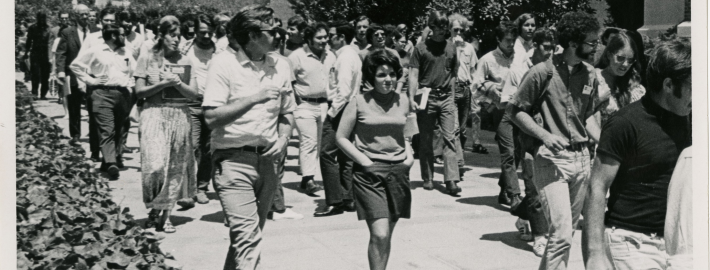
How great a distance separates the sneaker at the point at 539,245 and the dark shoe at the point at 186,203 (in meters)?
3.34

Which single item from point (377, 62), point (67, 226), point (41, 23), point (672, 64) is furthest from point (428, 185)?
point (41, 23)

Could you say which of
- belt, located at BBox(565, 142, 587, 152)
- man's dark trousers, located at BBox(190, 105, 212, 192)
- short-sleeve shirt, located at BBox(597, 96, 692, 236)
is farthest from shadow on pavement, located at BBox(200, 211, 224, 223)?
short-sleeve shirt, located at BBox(597, 96, 692, 236)

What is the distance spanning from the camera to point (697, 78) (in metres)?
3.73

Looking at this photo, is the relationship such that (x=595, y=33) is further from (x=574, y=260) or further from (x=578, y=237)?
(x=578, y=237)

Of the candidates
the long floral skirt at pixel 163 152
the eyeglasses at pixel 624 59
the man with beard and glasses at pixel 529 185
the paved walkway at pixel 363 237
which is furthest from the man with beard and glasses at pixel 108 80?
the eyeglasses at pixel 624 59

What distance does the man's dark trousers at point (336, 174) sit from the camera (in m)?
9.28

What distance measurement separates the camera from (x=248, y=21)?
5777mm

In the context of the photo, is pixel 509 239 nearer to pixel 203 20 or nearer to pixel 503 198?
pixel 503 198

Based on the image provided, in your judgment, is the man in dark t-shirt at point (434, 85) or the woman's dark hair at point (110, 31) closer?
the man in dark t-shirt at point (434, 85)

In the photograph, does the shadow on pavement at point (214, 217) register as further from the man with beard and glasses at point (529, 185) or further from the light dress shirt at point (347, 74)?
the man with beard and glasses at point (529, 185)

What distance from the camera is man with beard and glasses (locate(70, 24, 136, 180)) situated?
36.9ft

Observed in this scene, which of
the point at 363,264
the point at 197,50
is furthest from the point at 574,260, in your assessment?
the point at 197,50

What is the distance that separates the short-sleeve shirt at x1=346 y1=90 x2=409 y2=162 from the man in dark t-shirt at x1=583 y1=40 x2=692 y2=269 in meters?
2.01

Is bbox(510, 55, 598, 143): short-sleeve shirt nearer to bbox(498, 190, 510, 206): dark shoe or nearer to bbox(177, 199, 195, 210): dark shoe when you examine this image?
bbox(498, 190, 510, 206): dark shoe
